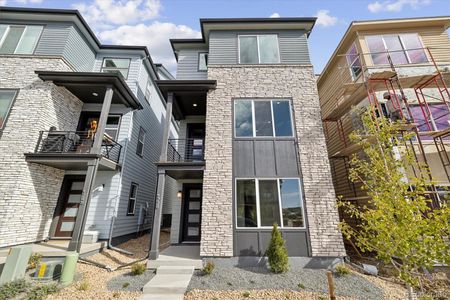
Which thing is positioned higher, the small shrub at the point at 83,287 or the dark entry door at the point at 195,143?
the dark entry door at the point at 195,143

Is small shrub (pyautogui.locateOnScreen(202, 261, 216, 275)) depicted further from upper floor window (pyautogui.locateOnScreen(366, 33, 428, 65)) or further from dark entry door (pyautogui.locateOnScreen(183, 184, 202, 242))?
upper floor window (pyautogui.locateOnScreen(366, 33, 428, 65))

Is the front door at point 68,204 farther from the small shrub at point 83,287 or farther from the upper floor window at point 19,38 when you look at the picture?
the upper floor window at point 19,38

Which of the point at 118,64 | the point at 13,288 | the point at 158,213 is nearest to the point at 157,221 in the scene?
the point at 158,213

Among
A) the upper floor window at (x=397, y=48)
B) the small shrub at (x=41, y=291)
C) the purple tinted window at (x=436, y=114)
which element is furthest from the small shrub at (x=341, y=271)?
the upper floor window at (x=397, y=48)

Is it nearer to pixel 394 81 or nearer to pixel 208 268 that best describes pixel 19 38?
pixel 208 268

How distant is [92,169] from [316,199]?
8707mm

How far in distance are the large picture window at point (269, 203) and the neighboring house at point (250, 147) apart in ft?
0.12

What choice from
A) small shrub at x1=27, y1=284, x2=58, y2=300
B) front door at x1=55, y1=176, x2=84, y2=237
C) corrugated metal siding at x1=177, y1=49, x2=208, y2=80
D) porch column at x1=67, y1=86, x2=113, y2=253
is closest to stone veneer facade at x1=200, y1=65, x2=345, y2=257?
corrugated metal siding at x1=177, y1=49, x2=208, y2=80

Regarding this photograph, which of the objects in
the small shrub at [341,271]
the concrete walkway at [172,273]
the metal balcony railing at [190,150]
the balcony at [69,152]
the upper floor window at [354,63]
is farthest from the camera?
the metal balcony railing at [190,150]

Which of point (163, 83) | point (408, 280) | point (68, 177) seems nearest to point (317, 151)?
point (408, 280)

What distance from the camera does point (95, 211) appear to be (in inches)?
347

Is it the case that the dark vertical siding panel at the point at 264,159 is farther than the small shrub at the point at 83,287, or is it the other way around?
the dark vertical siding panel at the point at 264,159

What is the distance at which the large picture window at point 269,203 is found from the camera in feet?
22.6


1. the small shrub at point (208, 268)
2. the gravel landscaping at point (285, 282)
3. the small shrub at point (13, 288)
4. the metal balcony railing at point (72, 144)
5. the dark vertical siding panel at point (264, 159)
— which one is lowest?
the gravel landscaping at point (285, 282)
